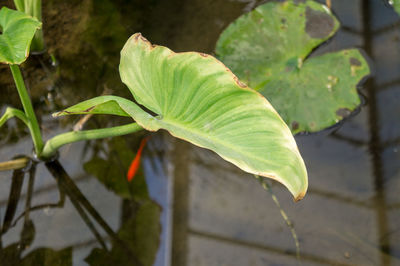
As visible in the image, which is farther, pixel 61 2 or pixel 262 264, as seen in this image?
pixel 61 2

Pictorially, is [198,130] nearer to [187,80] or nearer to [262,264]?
[187,80]

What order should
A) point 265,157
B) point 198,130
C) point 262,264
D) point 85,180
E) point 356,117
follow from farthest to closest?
point 356,117 < point 85,180 < point 262,264 < point 198,130 < point 265,157

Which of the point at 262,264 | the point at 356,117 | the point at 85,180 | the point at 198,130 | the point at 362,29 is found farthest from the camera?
the point at 362,29

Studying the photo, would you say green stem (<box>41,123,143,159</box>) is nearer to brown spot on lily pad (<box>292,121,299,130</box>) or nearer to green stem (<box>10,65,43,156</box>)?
green stem (<box>10,65,43,156</box>)

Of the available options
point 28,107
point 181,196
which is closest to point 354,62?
point 181,196

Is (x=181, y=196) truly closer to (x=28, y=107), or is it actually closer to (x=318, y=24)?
(x=28, y=107)

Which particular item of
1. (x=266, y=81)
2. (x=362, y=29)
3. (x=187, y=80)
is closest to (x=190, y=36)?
(x=266, y=81)

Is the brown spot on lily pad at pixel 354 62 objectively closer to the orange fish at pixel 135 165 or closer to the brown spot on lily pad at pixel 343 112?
the brown spot on lily pad at pixel 343 112
